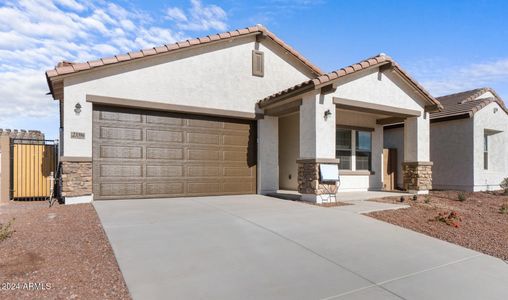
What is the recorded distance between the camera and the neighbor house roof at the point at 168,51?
8891 millimetres

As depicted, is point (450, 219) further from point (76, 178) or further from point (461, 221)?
point (76, 178)

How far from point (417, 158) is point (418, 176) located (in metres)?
0.71

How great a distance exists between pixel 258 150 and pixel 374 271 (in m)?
8.26

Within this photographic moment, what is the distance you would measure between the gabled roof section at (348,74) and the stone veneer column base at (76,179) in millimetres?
6351

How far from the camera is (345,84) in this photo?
33.8 feet

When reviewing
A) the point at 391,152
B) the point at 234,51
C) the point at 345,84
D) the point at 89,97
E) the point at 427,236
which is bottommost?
the point at 427,236

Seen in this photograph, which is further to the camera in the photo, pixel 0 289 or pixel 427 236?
pixel 427 236

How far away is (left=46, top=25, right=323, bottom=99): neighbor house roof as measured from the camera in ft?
29.2

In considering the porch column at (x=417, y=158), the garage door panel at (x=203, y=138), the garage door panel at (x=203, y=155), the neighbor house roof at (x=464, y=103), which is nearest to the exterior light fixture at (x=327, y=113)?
the garage door panel at (x=203, y=138)

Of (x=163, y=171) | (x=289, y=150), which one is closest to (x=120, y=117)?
(x=163, y=171)

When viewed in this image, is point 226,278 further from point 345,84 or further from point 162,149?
point 345,84

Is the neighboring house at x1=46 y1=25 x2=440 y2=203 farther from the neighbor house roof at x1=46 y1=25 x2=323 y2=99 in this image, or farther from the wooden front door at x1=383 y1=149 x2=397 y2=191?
the wooden front door at x1=383 y1=149 x2=397 y2=191

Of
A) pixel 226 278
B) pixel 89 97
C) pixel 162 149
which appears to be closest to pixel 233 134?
pixel 162 149

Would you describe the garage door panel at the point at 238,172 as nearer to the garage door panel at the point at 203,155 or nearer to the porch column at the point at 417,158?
the garage door panel at the point at 203,155
